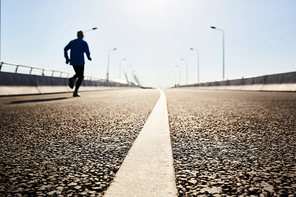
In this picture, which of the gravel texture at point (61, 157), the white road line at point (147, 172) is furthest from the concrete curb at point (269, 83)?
the white road line at point (147, 172)

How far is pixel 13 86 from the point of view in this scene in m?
12.1

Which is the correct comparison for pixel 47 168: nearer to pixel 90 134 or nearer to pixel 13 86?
pixel 90 134

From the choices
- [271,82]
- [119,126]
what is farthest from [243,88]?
[119,126]

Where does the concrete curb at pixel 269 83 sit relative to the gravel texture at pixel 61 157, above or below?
above

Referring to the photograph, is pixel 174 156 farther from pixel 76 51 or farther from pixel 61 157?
pixel 76 51

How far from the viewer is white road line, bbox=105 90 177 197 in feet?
4.52

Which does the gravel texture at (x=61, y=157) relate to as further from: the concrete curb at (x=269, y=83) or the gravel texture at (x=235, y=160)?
the concrete curb at (x=269, y=83)

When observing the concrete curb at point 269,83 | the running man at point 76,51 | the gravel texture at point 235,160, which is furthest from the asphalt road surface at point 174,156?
the concrete curb at point 269,83

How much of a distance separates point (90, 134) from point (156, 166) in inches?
53.8

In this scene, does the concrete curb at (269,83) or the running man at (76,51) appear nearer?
the running man at (76,51)

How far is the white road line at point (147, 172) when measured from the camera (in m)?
1.38

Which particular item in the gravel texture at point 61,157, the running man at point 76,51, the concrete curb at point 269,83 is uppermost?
the running man at point 76,51

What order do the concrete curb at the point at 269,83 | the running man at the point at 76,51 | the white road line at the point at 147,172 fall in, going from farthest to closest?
the concrete curb at the point at 269,83
the running man at the point at 76,51
the white road line at the point at 147,172

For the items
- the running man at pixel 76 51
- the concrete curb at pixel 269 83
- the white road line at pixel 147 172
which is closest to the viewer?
the white road line at pixel 147 172
